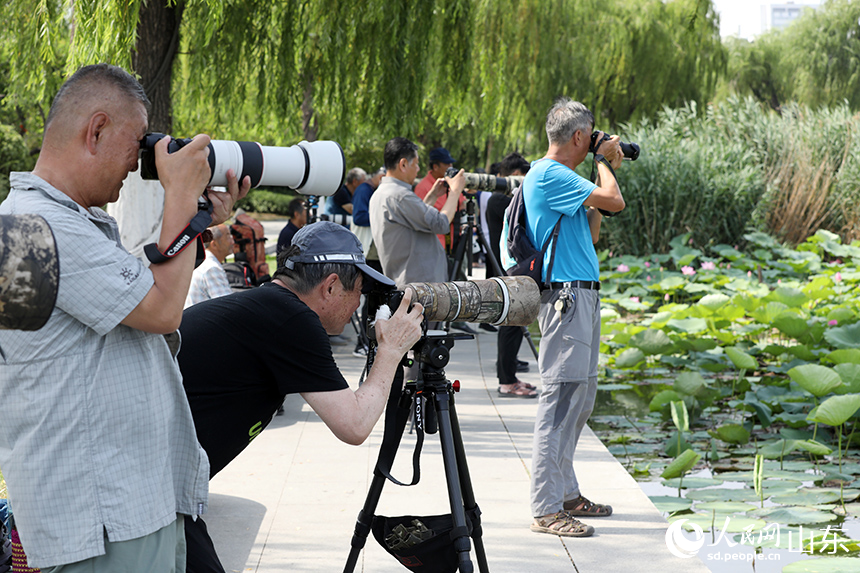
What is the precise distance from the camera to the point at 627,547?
11.0 feet

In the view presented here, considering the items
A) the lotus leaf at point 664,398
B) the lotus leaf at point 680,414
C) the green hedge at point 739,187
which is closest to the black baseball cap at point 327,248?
the lotus leaf at point 680,414

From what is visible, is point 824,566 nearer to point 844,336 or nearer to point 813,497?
point 813,497

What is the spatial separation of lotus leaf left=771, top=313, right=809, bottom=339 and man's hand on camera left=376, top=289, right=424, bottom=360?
454cm

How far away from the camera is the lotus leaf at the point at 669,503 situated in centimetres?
392

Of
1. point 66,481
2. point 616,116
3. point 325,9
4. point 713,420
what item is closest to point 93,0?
point 325,9

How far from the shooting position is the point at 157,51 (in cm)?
545

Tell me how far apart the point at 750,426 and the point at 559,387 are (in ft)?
7.71

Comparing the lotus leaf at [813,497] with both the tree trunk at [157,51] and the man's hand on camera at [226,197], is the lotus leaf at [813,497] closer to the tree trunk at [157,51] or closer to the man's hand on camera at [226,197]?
the man's hand on camera at [226,197]

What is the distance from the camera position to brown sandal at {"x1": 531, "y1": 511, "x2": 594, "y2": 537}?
11.4 feet

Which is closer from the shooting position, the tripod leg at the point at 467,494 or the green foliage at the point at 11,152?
the tripod leg at the point at 467,494

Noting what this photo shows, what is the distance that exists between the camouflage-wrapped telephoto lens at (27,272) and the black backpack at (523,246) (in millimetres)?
2376

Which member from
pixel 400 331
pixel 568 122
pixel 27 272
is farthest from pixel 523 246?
pixel 27 272

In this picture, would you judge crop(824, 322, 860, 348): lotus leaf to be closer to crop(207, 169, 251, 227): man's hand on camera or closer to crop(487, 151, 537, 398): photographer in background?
crop(487, 151, 537, 398): photographer in background

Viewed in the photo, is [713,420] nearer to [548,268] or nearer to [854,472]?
[854,472]
